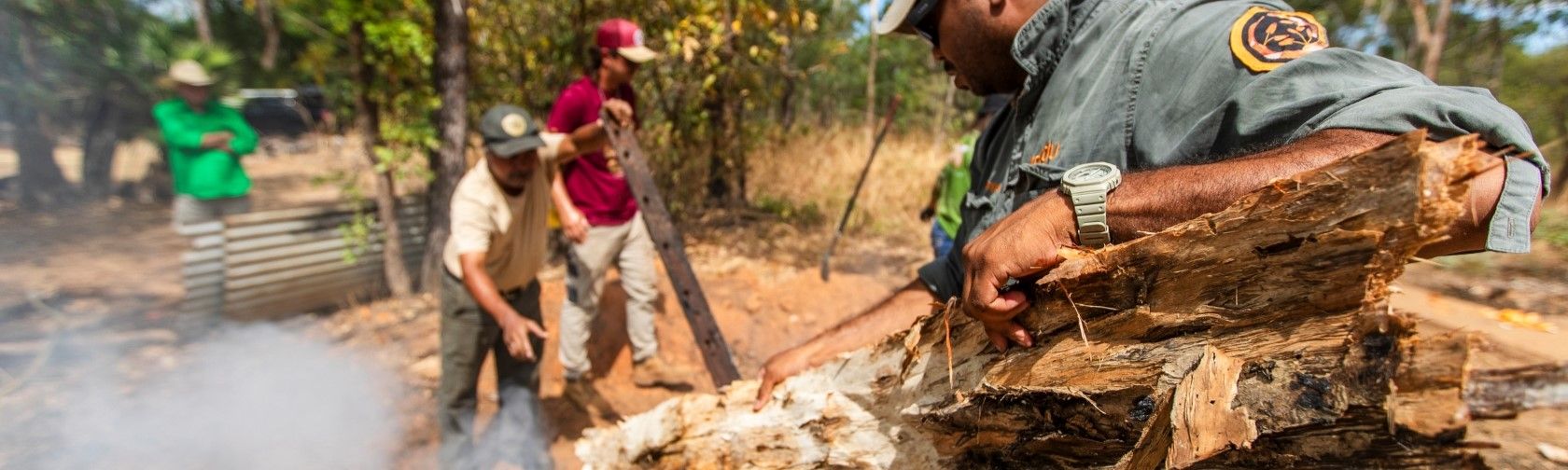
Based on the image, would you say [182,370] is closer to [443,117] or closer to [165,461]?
[165,461]

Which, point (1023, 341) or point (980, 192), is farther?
point (980, 192)

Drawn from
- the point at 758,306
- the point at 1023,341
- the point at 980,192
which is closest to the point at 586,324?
the point at 758,306

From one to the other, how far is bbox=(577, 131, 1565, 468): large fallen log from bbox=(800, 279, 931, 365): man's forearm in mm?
425

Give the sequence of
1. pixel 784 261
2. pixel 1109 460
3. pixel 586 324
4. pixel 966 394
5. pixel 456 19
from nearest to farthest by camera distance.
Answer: pixel 1109 460, pixel 966 394, pixel 586 324, pixel 456 19, pixel 784 261

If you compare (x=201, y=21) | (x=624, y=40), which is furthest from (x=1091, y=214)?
(x=201, y=21)

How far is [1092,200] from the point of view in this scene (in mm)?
992

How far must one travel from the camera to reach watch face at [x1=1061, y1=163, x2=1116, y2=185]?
3.30ft

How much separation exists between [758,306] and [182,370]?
3.76 meters

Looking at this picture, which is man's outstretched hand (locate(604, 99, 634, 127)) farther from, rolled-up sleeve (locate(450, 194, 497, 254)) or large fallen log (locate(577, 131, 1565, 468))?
large fallen log (locate(577, 131, 1565, 468))

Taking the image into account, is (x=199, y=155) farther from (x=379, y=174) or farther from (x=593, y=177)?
(x=593, y=177)

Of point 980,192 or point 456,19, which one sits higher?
point 456,19

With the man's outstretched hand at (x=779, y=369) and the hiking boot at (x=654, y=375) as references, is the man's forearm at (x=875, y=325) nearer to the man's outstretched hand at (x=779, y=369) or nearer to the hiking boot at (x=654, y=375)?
the man's outstretched hand at (x=779, y=369)

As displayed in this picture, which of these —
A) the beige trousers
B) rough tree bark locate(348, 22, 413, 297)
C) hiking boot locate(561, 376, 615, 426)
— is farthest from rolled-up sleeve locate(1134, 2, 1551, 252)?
rough tree bark locate(348, 22, 413, 297)

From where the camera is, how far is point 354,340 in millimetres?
4867
